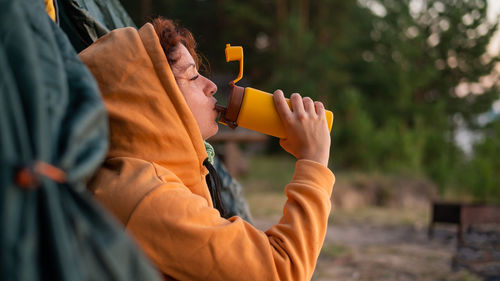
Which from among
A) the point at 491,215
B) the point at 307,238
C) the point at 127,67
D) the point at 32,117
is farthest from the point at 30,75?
the point at 491,215

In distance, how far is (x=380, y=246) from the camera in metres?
3.97

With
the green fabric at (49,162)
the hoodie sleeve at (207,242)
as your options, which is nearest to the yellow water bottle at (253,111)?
the hoodie sleeve at (207,242)

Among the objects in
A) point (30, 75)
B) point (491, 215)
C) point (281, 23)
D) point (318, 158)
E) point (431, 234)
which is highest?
point (281, 23)

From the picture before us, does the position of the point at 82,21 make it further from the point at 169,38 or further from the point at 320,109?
the point at 320,109

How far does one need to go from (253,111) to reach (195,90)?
152mm

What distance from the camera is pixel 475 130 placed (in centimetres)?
1351

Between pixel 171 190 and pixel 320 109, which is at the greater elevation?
pixel 320 109

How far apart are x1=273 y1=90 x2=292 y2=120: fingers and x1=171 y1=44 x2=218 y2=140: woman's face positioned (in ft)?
0.52

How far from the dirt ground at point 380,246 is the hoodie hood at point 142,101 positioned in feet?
6.74

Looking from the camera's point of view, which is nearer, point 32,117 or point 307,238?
point 32,117

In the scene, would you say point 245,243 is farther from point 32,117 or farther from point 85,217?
point 32,117

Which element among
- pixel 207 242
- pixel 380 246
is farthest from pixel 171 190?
pixel 380 246

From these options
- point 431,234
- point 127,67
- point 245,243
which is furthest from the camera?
point 431,234

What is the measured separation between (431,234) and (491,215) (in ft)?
1.92
